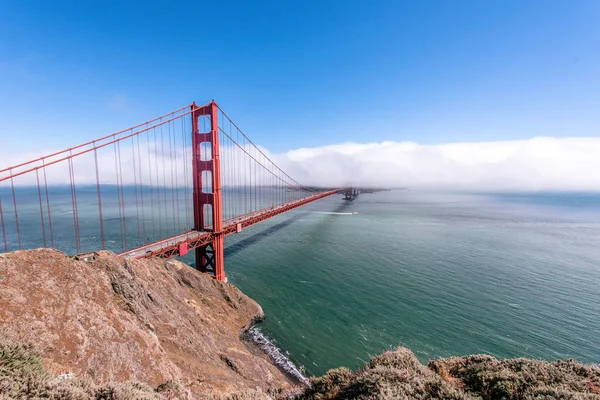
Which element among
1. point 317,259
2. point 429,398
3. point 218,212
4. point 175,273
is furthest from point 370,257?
point 429,398

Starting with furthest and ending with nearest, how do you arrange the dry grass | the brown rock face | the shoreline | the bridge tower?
the bridge tower < the shoreline < the brown rock face < the dry grass

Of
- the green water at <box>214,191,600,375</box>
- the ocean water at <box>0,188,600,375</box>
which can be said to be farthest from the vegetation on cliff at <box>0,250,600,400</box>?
the ocean water at <box>0,188,600,375</box>

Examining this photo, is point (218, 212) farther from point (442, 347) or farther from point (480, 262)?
point (480, 262)

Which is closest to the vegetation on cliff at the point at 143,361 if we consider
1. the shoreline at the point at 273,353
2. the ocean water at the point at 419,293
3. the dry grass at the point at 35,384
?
the dry grass at the point at 35,384

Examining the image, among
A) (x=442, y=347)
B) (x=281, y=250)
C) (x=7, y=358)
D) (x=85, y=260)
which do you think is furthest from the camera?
(x=281, y=250)

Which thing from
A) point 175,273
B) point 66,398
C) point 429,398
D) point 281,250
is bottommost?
point 281,250

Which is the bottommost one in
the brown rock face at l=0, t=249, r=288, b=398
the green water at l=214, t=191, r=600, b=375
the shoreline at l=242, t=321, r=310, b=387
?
the shoreline at l=242, t=321, r=310, b=387

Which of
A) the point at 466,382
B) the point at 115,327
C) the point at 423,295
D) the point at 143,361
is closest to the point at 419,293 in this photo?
the point at 423,295

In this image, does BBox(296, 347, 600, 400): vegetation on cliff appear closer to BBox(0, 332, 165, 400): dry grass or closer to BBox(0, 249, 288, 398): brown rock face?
BBox(0, 249, 288, 398): brown rock face
